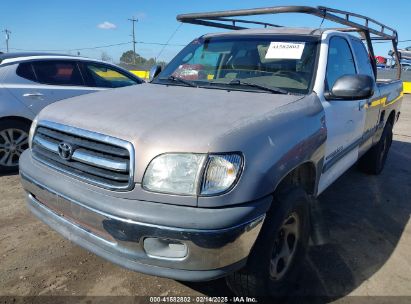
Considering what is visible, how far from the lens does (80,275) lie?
2.81m

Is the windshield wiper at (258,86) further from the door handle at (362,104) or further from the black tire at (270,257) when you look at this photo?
the door handle at (362,104)

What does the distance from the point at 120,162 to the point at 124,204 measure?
0.77 ft

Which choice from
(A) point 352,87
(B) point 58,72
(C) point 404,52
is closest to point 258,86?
(A) point 352,87

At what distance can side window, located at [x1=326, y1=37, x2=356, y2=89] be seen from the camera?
323 cm

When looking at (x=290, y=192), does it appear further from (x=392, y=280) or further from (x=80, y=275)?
(x=80, y=275)

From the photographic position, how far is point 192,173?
1.99 meters

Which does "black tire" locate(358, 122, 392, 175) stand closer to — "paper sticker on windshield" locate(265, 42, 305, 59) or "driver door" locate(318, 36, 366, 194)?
"driver door" locate(318, 36, 366, 194)

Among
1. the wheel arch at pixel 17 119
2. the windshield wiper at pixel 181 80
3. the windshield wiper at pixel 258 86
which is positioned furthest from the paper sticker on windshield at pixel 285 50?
the wheel arch at pixel 17 119

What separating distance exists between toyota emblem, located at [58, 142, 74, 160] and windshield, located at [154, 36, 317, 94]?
1312 millimetres

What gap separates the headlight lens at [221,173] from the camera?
198 cm

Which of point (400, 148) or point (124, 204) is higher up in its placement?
point (124, 204)

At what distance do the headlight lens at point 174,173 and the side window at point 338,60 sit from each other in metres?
1.68

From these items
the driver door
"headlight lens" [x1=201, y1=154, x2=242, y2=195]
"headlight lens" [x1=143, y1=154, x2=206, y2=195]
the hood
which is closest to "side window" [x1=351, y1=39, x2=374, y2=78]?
the driver door

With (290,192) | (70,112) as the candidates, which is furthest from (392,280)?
(70,112)
